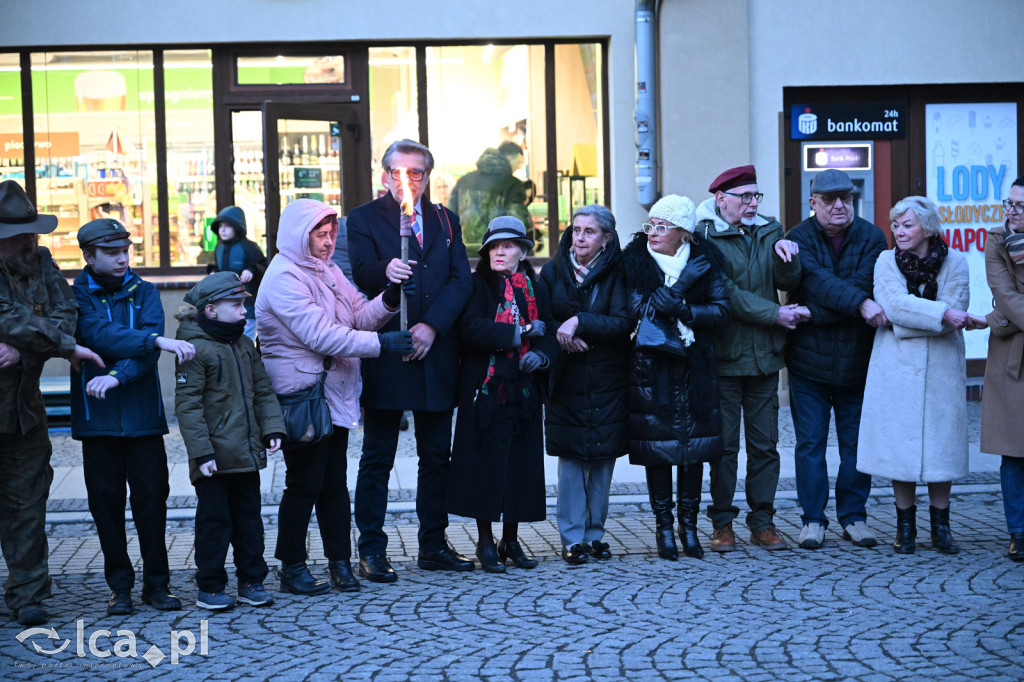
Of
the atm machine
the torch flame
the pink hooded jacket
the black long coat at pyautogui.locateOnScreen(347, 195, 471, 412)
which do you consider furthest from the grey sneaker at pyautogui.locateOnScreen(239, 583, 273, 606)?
the atm machine

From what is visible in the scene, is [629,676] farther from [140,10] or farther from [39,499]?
[140,10]

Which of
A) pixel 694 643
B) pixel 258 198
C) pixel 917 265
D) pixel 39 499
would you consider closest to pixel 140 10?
pixel 258 198

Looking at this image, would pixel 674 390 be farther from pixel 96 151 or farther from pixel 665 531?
pixel 96 151

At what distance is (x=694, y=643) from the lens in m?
5.28

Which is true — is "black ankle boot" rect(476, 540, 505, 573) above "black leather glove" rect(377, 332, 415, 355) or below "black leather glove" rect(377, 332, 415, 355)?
below

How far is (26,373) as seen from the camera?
588 centimetres

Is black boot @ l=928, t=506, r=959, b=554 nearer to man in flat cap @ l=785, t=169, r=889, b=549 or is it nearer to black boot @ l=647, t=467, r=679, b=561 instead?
man in flat cap @ l=785, t=169, r=889, b=549

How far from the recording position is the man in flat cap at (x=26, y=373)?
5.72 meters

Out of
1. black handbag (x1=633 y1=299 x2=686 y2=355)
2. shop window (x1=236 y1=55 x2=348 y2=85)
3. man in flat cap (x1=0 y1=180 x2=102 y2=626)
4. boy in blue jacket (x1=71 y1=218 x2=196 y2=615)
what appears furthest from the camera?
shop window (x1=236 y1=55 x2=348 y2=85)

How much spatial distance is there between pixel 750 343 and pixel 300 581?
2.65 metres

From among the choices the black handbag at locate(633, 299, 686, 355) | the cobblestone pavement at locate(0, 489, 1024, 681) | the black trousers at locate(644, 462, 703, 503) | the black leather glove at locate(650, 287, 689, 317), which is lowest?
the cobblestone pavement at locate(0, 489, 1024, 681)

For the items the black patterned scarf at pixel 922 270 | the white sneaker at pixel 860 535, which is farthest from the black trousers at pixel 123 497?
the black patterned scarf at pixel 922 270

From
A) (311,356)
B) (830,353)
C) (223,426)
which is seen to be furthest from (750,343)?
(223,426)

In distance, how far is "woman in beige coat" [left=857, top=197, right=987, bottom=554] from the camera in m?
6.82
